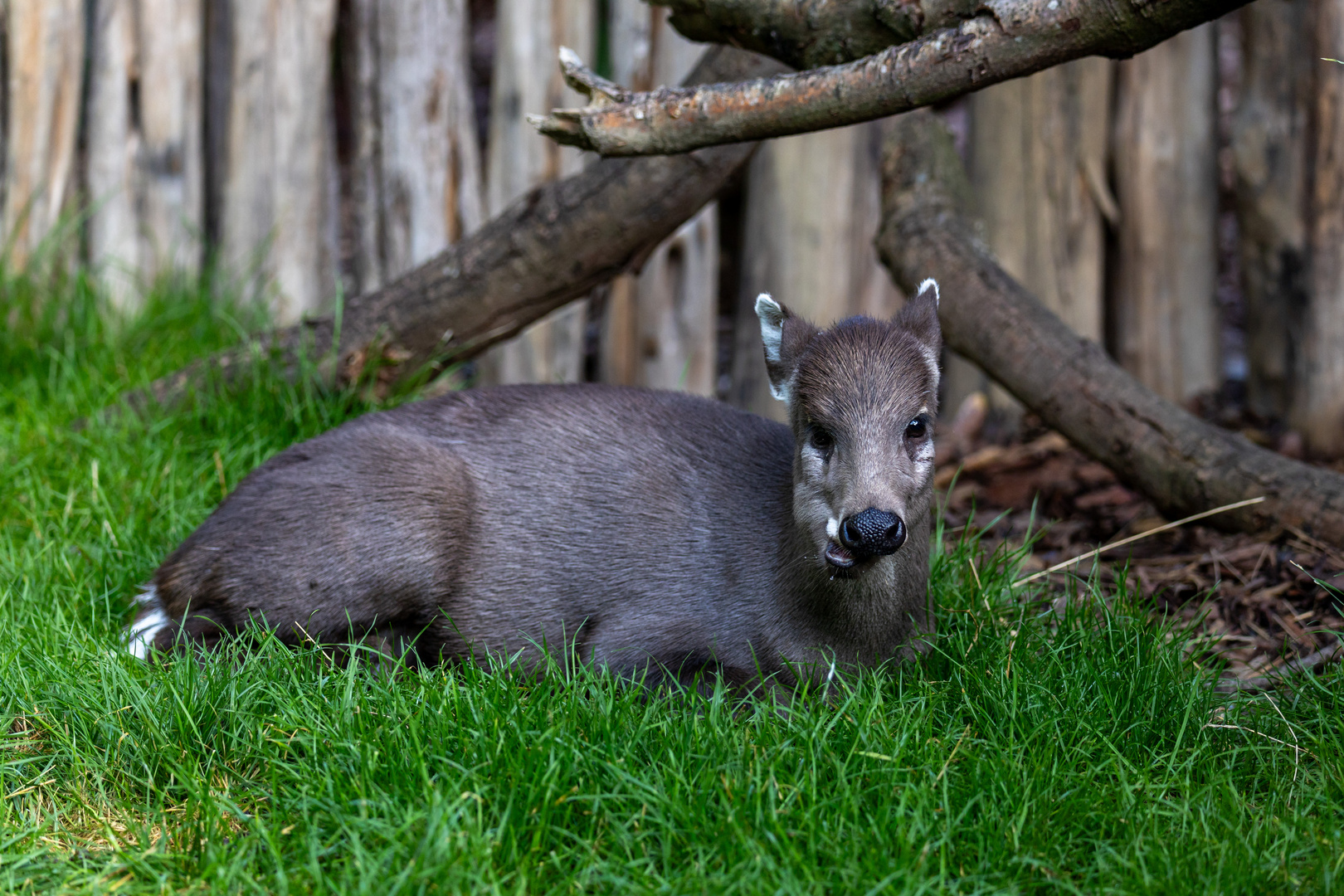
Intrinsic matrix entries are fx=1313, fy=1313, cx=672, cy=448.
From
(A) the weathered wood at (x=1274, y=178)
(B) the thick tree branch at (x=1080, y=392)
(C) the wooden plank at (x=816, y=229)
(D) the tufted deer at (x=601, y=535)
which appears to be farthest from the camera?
(C) the wooden plank at (x=816, y=229)

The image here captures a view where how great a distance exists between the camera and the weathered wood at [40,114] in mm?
6484

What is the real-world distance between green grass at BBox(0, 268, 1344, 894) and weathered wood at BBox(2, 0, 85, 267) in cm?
298

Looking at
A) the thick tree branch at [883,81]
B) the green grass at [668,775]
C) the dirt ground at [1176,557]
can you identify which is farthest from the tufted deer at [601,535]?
the dirt ground at [1176,557]

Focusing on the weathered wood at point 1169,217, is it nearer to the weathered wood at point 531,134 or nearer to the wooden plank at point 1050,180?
the wooden plank at point 1050,180

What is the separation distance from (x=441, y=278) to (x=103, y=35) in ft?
7.94

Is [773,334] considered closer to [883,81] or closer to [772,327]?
[772,327]

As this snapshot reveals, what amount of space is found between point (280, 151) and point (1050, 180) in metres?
3.90

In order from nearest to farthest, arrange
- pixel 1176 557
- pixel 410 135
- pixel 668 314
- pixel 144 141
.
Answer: pixel 1176 557
pixel 410 135
pixel 144 141
pixel 668 314

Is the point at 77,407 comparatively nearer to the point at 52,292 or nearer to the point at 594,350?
the point at 52,292

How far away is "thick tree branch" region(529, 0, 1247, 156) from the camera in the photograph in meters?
3.55

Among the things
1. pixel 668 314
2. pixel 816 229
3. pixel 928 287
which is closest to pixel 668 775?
pixel 928 287

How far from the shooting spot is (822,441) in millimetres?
3844

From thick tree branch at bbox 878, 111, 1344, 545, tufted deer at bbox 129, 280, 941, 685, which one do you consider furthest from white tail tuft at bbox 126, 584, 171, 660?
thick tree branch at bbox 878, 111, 1344, 545

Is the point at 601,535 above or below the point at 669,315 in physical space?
below
